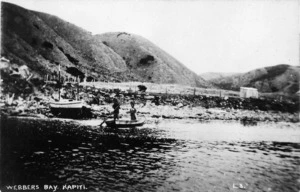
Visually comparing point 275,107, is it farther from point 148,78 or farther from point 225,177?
point 148,78

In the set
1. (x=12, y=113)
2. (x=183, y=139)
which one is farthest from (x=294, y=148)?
(x=12, y=113)

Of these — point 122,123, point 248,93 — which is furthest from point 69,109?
point 248,93

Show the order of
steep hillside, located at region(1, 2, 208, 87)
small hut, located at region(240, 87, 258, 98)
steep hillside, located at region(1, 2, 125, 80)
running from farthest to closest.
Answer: small hut, located at region(240, 87, 258, 98)
steep hillside, located at region(1, 2, 208, 87)
steep hillside, located at region(1, 2, 125, 80)

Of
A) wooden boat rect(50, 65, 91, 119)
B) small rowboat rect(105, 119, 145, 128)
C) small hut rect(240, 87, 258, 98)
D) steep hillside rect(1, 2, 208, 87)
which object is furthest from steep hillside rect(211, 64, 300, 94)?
wooden boat rect(50, 65, 91, 119)

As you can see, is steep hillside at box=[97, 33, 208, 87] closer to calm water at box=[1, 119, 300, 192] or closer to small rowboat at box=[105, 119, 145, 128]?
small rowboat at box=[105, 119, 145, 128]

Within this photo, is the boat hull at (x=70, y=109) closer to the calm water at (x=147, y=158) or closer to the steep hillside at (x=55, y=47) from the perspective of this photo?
the calm water at (x=147, y=158)

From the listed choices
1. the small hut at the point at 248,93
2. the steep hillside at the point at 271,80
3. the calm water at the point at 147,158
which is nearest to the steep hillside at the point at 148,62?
the steep hillside at the point at 271,80

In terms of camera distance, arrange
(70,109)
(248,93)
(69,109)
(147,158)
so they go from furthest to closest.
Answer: (248,93), (70,109), (69,109), (147,158)

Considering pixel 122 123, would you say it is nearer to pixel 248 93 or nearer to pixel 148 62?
pixel 248 93
